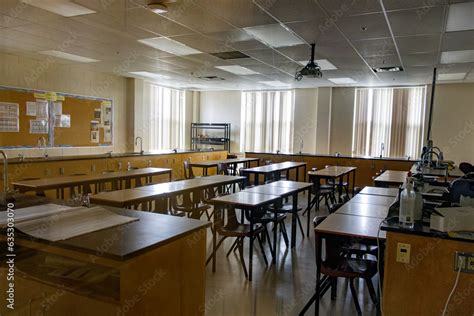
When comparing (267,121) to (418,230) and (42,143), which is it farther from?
(418,230)

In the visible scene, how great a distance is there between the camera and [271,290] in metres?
3.26

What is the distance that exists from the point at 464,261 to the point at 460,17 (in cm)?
349

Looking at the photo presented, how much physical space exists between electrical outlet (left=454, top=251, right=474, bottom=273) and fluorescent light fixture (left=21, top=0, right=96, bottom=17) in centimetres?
440

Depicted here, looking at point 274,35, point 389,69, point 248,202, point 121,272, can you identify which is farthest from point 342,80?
point 121,272

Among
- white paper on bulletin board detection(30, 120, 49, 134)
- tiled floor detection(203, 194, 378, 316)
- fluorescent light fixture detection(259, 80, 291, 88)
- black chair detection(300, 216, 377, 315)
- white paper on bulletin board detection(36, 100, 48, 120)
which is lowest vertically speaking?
tiled floor detection(203, 194, 378, 316)

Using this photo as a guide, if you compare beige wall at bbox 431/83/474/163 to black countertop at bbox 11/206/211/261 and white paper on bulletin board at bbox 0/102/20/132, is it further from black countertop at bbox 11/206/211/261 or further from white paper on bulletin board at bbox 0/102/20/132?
white paper on bulletin board at bbox 0/102/20/132

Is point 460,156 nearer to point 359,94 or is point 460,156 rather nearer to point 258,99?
point 359,94

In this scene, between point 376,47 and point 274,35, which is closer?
point 274,35

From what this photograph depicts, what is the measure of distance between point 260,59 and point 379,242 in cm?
496

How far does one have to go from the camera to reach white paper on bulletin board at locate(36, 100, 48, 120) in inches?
284

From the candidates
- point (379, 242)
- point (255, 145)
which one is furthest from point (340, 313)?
point (255, 145)

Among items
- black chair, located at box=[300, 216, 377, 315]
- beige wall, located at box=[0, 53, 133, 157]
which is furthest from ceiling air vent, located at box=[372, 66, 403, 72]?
Answer: beige wall, located at box=[0, 53, 133, 157]

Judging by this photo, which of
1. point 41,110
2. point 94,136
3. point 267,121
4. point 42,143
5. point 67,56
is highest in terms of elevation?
point 67,56

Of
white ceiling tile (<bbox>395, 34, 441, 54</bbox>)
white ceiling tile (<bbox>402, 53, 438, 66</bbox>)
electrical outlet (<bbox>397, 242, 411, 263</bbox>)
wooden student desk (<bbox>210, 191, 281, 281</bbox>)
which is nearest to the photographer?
electrical outlet (<bbox>397, 242, 411, 263</bbox>)
